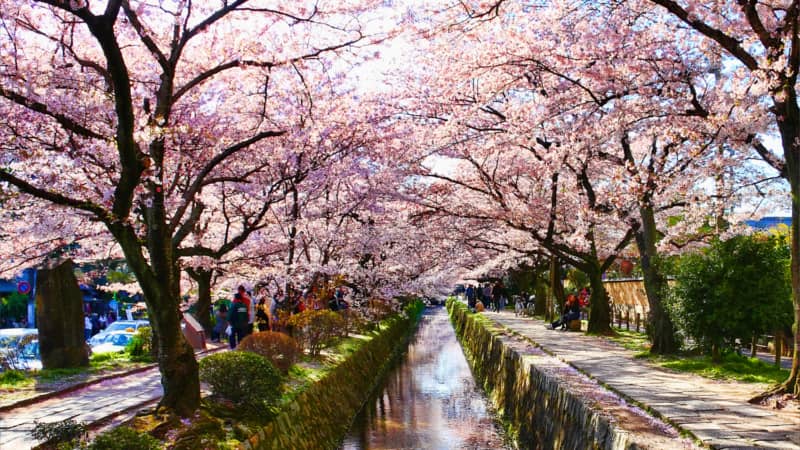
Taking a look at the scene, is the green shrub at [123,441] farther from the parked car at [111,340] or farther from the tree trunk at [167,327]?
the parked car at [111,340]

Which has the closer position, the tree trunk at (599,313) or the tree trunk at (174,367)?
the tree trunk at (174,367)

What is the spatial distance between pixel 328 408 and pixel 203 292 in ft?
35.5

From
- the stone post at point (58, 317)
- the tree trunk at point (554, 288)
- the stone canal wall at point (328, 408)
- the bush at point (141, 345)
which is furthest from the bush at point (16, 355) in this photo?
the tree trunk at point (554, 288)

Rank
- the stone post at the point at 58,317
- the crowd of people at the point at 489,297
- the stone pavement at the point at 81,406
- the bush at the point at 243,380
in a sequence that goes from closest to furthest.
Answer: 1. the stone pavement at the point at 81,406
2. the bush at the point at 243,380
3. the stone post at the point at 58,317
4. the crowd of people at the point at 489,297

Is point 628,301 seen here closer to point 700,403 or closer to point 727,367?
point 727,367

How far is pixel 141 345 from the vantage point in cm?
1788

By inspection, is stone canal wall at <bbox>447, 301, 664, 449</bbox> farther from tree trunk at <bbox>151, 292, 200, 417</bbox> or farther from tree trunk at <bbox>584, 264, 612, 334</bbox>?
tree trunk at <bbox>151, 292, 200, 417</bbox>

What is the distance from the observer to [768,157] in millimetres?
10711

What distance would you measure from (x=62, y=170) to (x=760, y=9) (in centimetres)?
1097

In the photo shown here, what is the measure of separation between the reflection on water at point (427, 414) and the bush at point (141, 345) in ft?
18.0

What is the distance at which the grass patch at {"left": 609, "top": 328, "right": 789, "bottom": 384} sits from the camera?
36.9 feet

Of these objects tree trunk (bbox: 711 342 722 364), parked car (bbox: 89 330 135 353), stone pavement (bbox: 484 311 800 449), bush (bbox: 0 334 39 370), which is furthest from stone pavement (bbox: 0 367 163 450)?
tree trunk (bbox: 711 342 722 364)

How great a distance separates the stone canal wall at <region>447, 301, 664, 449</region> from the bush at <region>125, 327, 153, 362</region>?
28.0ft

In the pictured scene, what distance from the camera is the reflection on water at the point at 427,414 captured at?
14078 mm
